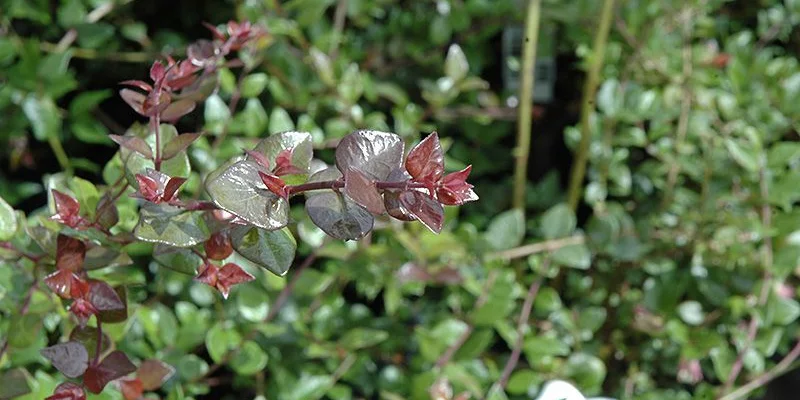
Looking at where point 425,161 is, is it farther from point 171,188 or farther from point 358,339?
point 358,339

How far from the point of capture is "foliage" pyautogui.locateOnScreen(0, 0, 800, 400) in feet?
2.90

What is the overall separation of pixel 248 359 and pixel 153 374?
0.21 m

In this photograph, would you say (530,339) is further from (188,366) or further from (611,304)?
(188,366)

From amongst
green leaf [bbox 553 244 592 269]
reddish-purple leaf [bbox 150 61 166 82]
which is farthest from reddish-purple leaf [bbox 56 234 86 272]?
green leaf [bbox 553 244 592 269]

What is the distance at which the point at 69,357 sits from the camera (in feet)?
1.76

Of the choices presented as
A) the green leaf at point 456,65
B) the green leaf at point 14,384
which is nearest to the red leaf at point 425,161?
the green leaf at point 14,384

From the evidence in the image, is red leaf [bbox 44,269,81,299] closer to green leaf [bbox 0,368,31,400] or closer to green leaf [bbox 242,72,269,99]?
green leaf [bbox 0,368,31,400]

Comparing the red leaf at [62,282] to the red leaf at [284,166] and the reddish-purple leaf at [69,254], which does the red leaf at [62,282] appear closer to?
the reddish-purple leaf at [69,254]

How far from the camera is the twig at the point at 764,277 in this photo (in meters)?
0.99

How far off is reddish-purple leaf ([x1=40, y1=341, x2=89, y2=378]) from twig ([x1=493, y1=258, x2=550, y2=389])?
51 cm

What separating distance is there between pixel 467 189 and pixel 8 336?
0.37m

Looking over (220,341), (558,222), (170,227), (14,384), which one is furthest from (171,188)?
(558,222)

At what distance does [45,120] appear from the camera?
3.36 ft

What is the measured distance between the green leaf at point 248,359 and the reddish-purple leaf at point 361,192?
1.47 feet
